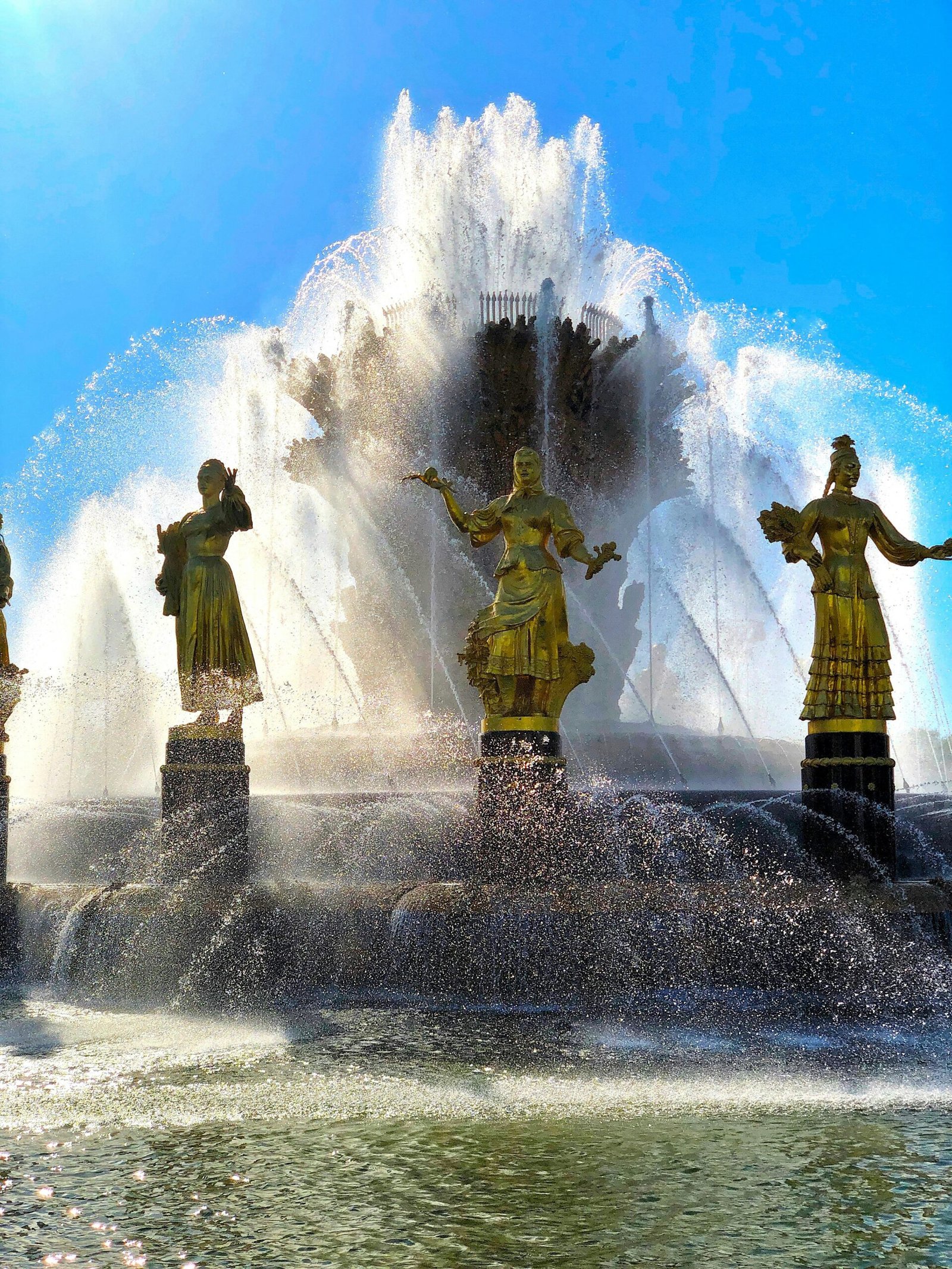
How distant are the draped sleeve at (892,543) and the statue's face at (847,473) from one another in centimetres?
24

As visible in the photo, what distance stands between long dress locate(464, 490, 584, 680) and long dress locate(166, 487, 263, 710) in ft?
6.39

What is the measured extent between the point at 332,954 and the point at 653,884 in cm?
195

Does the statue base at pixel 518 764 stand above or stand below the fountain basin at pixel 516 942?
above

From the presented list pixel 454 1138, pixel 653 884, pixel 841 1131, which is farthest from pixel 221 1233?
pixel 653 884

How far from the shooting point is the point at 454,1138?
3979 mm

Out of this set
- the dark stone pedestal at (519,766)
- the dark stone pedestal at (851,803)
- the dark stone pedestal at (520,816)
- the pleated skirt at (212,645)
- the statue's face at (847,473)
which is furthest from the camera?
the pleated skirt at (212,645)

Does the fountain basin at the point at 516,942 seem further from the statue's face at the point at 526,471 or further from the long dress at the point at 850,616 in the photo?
the statue's face at the point at 526,471

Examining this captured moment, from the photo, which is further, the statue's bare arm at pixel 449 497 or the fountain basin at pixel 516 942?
the statue's bare arm at pixel 449 497

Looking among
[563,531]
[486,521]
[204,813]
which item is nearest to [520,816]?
[563,531]

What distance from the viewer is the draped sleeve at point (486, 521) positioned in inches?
365

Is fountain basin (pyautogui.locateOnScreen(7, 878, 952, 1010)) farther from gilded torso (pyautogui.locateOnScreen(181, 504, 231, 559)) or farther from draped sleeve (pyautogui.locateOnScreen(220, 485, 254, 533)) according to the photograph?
draped sleeve (pyautogui.locateOnScreen(220, 485, 254, 533))

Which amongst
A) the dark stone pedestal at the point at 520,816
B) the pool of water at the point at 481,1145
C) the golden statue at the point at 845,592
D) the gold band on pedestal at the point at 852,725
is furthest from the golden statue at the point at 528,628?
the pool of water at the point at 481,1145

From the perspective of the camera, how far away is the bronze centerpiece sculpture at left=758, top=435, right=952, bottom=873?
8164 mm

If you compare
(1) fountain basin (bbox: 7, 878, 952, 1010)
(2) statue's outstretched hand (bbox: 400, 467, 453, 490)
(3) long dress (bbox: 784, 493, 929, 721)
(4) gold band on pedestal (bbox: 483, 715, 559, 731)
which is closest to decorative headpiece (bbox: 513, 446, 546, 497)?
(2) statue's outstretched hand (bbox: 400, 467, 453, 490)
